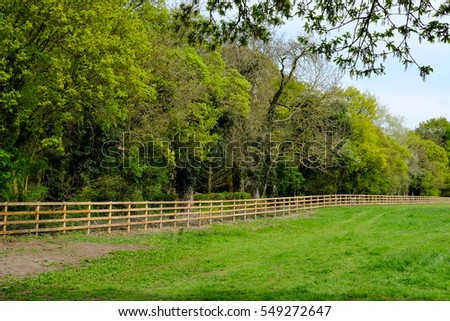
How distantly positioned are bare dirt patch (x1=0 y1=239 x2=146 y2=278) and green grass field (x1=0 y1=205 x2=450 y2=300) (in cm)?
58

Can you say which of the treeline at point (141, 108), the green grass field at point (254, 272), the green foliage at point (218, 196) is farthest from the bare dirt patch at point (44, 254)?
the green foliage at point (218, 196)

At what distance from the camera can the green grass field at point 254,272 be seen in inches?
345

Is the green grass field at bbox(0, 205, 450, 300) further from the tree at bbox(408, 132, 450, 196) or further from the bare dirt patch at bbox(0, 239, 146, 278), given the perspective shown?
the tree at bbox(408, 132, 450, 196)

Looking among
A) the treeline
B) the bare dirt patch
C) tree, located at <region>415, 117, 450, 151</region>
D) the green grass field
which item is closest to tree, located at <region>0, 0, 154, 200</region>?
the treeline

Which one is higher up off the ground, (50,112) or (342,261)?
(50,112)

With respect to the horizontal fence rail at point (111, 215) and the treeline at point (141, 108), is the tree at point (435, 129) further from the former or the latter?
the horizontal fence rail at point (111, 215)

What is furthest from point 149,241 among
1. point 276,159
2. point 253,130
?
point 276,159

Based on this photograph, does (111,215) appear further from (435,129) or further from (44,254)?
(435,129)

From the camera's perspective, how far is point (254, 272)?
37.4 ft

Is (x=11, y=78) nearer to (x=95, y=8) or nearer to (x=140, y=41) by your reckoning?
(x=95, y=8)

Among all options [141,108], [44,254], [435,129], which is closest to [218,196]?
[141,108]

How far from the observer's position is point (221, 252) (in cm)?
1545

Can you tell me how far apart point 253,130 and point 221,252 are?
63.3 ft

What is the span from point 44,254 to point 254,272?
6003 millimetres
